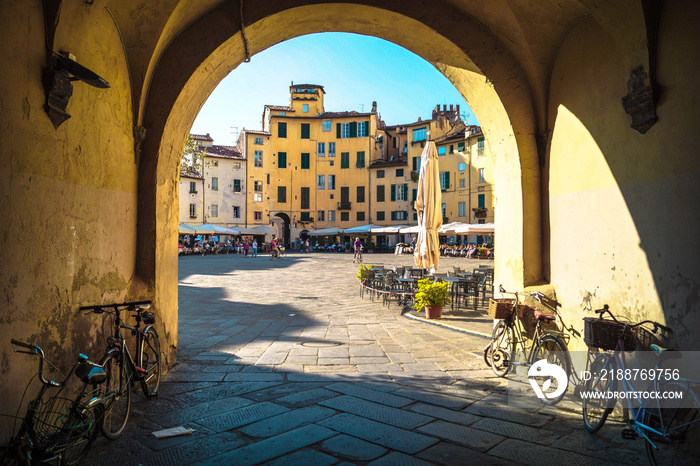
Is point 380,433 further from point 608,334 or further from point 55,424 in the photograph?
point 55,424

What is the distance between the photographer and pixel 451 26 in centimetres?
525

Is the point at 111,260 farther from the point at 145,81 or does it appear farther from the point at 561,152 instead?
the point at 561,152

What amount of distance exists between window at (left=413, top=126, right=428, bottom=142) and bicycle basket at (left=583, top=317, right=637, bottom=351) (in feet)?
126

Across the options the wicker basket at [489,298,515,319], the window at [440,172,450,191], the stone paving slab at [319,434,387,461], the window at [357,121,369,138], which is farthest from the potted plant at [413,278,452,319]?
the window at [357,121,369,138]

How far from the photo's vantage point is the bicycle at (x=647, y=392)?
→ 2.98 metres

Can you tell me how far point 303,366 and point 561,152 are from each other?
3.87 metres

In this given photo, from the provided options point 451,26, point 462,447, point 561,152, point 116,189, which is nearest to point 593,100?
point 561,152

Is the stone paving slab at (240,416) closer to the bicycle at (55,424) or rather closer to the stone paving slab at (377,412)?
the stone paving slab at (377,412)

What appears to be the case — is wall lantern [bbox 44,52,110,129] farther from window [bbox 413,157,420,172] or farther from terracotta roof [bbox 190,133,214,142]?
terracotta roof [bbox 190,133,214,142]

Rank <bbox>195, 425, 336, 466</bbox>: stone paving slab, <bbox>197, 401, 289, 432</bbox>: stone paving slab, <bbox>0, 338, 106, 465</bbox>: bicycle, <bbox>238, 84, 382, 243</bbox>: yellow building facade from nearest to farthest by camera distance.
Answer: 1. <bbox>0, 338, 106, 465</bbox>: bicycle
2. <bbox>195, 425, 336, 466</bbox>: stone paving slab
3. <bbox>197, 401, 289, 432</bbox>: stone paving slab
4. <bbox>238, 84, 382, 243</bbox>: yellow building facade

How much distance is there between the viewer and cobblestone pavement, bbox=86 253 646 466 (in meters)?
3.21

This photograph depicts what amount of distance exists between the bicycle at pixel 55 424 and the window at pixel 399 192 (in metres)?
39.4

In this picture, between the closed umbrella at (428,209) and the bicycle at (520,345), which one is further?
the closed umbrella at (428,209)

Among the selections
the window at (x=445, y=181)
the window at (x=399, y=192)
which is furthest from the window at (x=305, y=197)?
the window at (x=445, y=181)
